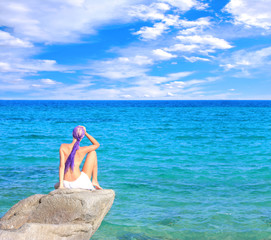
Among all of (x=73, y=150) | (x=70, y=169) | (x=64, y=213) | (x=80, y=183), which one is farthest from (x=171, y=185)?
(x=64, y=213)

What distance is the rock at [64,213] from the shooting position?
488cm

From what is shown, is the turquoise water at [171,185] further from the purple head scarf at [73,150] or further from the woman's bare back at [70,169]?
the purple head scarf at [73,150]

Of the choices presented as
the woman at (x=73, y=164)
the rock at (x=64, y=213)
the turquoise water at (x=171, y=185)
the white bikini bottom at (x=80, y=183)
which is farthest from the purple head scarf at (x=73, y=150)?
the turquoise water at (x=171, y=185)

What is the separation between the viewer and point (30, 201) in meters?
5.38

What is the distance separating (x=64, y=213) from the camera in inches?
198

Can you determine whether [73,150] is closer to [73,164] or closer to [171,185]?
[73,164]

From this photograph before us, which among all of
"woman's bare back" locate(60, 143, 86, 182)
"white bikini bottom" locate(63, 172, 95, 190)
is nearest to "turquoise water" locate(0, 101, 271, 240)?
"white bikini bottom" locate(63, 172, 95, 190)

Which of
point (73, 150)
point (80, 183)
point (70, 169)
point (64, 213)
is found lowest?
point (64, 213)

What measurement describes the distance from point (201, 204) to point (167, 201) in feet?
3.27

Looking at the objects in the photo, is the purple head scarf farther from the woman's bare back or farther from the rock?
the rock

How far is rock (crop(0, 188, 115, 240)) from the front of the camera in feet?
16.0

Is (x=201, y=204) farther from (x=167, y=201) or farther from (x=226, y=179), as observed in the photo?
(x=226, y=179)

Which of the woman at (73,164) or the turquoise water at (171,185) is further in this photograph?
the turquoise water at (171,185)

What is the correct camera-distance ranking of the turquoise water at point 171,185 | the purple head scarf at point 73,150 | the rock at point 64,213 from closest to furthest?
1. the rock at point 64,213
2. the purple head scarf at point 73,150
3. the turquoise water at point 171,185
